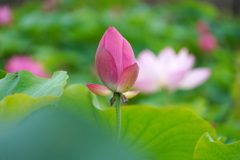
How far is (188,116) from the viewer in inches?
19.8

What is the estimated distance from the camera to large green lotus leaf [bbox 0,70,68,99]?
0.43 metres

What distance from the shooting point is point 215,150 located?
0.40 metres

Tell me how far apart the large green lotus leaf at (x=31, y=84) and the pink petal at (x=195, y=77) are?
67cm

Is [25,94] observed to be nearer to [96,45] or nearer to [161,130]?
[161,130]

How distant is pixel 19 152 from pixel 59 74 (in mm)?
191

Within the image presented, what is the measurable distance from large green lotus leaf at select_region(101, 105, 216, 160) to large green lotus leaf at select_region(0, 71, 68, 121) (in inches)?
3.3

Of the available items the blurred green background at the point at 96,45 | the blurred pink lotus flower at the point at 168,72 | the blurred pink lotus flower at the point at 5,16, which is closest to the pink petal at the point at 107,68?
the blurred pink lotus flower at the point at 168,72

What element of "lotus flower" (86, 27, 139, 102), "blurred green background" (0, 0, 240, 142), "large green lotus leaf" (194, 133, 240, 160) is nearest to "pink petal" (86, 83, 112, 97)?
"lotus flower" (86, 27, 139, 102)

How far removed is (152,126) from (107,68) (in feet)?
0.42

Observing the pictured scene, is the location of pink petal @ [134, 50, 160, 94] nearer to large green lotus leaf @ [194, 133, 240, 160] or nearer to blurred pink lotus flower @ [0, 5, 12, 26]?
large green lotus leaf @ [194, 133, 240, 160]

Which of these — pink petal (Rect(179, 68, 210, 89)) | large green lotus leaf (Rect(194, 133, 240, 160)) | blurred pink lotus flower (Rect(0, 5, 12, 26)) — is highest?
blurred pink lotus flower (Rect(0, 5, 12, 26))

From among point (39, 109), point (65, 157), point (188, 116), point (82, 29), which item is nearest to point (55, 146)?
point (65, 157)

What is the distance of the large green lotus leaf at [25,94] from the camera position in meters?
0.39

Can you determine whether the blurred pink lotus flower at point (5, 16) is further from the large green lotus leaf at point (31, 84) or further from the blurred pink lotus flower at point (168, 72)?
the large green lotus leaf at point (31, 84)
